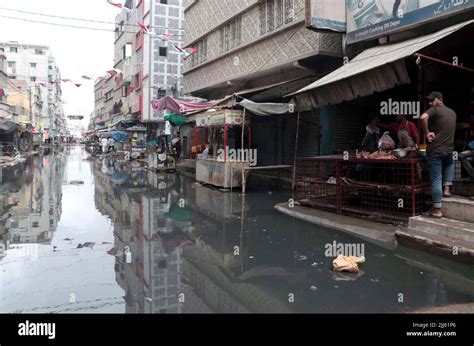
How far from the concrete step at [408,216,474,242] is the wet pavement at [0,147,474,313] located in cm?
53

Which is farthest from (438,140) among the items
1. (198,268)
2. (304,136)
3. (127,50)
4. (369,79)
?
(127,50)

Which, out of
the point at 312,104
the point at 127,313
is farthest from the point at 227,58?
the point at 127,313

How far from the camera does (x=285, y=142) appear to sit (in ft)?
57.1

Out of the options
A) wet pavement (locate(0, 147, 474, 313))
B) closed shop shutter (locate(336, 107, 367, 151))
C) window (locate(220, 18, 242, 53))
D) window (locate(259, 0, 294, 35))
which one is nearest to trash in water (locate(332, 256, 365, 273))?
wet pavement (locate(0, 147, 474, 313))

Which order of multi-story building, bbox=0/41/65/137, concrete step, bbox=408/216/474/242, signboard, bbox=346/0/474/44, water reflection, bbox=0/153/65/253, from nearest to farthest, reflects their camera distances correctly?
concrete step, bbox=408/216/474/242
water reflection, bbox=0/153/65/253
signboard, bbox=346/0/474/44
multi-story building, bbox=0/41/65/137

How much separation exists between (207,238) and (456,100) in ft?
24.4

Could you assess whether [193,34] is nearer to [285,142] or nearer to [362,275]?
[285,142]

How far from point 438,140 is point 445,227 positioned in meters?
1.42

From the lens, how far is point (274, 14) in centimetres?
1526

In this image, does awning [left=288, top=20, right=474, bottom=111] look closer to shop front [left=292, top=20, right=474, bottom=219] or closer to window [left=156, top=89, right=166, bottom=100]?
shop front [left=292, top=20, right=474, bottom=219]

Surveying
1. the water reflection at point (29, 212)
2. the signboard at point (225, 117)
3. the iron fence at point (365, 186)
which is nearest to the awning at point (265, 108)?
the signboard at point (225, 117)

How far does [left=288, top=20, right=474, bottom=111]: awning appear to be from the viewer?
23.1ft

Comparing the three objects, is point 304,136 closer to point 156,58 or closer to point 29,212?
point 29,212

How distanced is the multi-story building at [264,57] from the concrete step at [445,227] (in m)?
7.60
